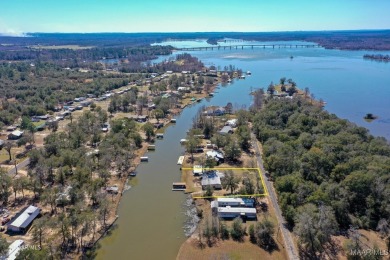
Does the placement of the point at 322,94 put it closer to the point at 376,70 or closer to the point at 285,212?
the point at 376,70

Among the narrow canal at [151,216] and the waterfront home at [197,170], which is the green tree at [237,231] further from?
the waterfront home at [197,170]

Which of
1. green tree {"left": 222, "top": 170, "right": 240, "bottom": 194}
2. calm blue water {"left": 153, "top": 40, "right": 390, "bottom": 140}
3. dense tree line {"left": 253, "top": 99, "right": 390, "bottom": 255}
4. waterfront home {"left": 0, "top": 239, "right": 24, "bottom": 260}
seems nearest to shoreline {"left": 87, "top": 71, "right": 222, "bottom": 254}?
waterfront home {"left": 0, "top": 239, "right": 24, "bottom": 260}

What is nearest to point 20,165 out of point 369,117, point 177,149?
point 177,149

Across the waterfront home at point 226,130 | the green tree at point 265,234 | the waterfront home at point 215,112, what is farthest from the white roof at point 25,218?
the waterfront home at point 215,112

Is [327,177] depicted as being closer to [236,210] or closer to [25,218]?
[236,210]

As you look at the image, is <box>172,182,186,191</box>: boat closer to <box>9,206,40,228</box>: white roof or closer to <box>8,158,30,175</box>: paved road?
<box>9,206,40,228</box>: white roof

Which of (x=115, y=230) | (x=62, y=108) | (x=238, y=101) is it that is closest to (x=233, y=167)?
(x=115, y=230)
